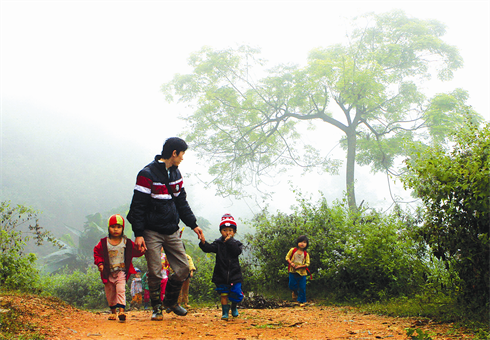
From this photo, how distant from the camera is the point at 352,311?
591cm

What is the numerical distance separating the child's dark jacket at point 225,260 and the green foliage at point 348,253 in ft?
7.50

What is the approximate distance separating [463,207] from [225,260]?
115 inches

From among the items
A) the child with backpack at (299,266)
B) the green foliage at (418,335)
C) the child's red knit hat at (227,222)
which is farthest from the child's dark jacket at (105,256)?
the child with backpack at (299,266)

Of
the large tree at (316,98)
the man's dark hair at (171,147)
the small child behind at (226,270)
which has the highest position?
the large tree at (316,98)

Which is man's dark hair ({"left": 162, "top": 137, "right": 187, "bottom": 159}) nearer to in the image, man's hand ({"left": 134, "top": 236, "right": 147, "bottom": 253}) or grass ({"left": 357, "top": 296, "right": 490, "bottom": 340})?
man's hand ({"left": 134, "top": 236, "right": 147, "bottom": 253})

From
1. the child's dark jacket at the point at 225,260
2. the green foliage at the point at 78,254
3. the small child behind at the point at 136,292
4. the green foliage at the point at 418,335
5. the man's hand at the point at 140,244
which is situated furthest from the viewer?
the green foliage at the point at 78,254

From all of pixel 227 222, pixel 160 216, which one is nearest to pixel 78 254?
pixel 227 222

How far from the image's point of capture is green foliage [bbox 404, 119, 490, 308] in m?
3.84

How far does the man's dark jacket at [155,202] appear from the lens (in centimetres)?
412

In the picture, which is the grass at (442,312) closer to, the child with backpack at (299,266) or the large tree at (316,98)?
the child with backpack at (299,266)

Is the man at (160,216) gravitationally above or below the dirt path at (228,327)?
above

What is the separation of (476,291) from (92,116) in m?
52.3

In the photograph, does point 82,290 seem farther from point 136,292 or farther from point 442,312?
point 442,312

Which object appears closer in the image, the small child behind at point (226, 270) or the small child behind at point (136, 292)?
the small child behind at point (226, 270)
